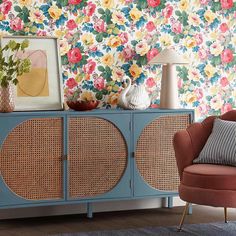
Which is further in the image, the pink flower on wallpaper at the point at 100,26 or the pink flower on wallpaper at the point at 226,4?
the pink flower on wallpaper at the point at 226,4

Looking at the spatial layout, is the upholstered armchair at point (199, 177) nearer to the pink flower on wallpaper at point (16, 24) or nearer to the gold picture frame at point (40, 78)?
the gold picture frame at point (40, 78)

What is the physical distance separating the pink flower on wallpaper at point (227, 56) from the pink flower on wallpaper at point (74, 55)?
4.24ft

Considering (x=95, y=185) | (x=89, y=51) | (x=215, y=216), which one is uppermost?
(x=89, y=51)

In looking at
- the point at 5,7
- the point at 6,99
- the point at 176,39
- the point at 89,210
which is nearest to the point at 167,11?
the point at 176,39

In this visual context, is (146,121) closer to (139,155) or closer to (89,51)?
(139,155)

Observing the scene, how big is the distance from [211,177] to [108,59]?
1.45 meters

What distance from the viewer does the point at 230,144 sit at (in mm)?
4434

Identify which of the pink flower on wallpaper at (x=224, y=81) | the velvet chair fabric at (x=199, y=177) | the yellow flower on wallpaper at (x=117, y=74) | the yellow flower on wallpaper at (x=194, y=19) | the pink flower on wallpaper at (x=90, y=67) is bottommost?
the velvet chair fabric at (x=199, y=177)

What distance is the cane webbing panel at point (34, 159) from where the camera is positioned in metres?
4.48

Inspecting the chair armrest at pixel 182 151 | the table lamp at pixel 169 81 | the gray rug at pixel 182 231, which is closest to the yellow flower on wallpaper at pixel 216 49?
the table lamp at pixel 169 81

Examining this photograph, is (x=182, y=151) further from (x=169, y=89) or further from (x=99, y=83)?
(x=99, y=83)

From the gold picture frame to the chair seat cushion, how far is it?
117 centimetres

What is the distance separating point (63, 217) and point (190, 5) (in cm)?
204

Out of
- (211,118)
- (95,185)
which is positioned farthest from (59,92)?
(211,118)
